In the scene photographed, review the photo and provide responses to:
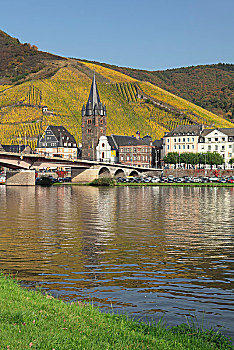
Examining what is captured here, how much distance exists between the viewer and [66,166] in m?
120

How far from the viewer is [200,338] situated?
34.4 ft

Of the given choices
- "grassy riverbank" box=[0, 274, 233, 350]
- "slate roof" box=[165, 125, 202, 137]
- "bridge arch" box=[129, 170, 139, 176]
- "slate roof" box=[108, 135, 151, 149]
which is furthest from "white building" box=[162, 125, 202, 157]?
"grassy riverbank" box=[0, 274, 233, 350]

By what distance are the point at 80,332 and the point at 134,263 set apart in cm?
1082

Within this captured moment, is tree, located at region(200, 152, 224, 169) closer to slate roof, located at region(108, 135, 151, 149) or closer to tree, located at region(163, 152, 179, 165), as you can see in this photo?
tree, located at region(163, 152, 179, 165)

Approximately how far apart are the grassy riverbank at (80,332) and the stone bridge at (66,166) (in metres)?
88.8

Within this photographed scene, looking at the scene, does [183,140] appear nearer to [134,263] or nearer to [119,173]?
[119,173]

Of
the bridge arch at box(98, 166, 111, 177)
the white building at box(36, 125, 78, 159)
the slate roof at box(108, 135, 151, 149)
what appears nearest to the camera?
the bridge arch at box(98, 166, 111, 177)

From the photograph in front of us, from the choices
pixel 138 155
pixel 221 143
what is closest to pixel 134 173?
pixel 138 155

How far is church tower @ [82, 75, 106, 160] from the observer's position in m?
175

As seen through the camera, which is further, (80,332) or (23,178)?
(23,178)

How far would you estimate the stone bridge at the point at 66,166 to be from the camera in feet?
340

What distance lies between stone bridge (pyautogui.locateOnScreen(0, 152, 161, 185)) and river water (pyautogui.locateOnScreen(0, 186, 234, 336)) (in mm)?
67426

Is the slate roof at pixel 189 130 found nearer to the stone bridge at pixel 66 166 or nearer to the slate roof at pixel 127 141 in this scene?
the slate roof at pixel 127 141

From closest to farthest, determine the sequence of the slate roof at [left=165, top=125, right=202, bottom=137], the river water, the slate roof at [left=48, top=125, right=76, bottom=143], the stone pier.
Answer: the river water, the stone pier, the slate roof at [left=165, top=125, right=202, bottom=137], the slate roof at [left=48, top=125, right=76, bottom=143]
